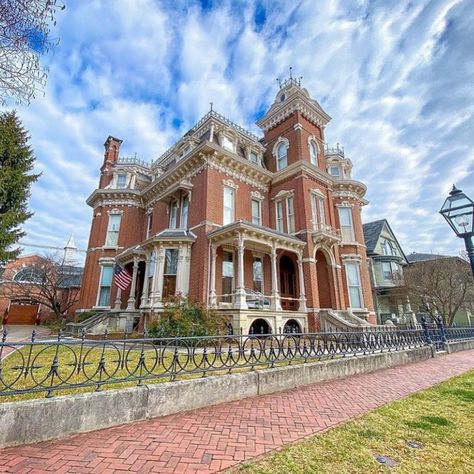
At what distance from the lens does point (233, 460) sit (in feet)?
10.5

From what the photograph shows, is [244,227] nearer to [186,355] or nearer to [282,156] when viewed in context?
[186,355]

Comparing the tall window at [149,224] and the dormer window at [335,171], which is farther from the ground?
the dormer window at [335,171]

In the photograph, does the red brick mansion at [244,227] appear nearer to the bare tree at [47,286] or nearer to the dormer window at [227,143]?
the dormer window at [227,143]

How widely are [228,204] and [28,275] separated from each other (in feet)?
97.1

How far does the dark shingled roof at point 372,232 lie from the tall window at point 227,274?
19001 millimetres

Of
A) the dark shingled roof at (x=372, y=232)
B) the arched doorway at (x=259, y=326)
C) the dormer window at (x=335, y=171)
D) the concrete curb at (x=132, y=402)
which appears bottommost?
the concrete curb at (x=132, y=402)

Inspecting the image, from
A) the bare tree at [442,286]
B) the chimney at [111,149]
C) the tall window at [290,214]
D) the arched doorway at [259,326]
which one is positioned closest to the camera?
the arched doorway at [259,326]

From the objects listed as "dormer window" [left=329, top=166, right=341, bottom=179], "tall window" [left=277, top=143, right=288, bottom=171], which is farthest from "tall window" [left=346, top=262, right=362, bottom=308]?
"tall window" [left=277, top=143, right=288, bottom=171]

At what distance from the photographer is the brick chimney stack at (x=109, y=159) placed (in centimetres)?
2402

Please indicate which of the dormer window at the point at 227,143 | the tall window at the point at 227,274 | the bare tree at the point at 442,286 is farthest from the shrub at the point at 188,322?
the bare tree at the point at 442,286

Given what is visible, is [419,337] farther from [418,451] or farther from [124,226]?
[124,226]

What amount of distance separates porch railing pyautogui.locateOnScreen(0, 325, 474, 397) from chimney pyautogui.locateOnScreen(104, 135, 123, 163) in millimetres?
18939

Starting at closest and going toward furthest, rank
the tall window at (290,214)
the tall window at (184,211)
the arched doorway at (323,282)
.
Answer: the tall window at (184,211)
the arched doorway at (323,282)
the tall window at (290,214)

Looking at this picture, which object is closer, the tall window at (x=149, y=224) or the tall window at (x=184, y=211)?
the tall window at (x=184, y=211)
